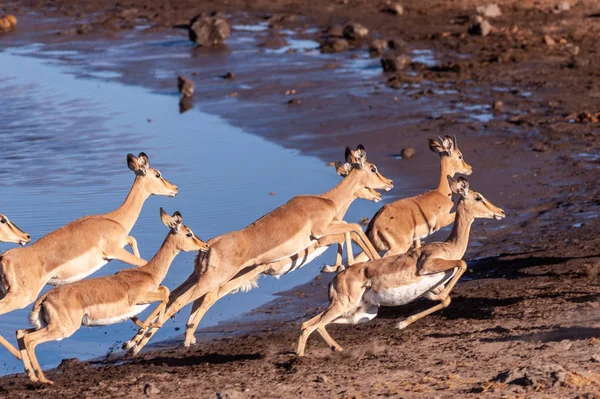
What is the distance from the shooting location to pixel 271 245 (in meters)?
10.9

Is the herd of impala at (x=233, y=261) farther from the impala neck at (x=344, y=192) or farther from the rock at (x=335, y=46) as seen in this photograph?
the rock at (x=335, y=46)

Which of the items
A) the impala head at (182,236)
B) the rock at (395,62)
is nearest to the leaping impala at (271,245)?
the impala head at (182,236)

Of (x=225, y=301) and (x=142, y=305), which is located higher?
(x=142, y=305)

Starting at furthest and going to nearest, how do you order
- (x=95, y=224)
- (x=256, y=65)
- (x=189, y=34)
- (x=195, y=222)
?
(x=189, y=34) < (x=256, y=65) < (x=195, y=222) < (x=95, y=224)

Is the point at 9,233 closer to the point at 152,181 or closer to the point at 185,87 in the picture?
the point at 152,181

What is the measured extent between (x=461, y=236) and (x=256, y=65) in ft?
48.8

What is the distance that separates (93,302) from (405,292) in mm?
2582

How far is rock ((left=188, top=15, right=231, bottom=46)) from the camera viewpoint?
27062mm

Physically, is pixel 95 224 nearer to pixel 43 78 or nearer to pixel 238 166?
pixel 238 166

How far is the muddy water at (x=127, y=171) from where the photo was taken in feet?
39.8

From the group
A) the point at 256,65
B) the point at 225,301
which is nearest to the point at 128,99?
the point at 256,65

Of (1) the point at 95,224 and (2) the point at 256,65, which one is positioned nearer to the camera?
(1) the point at 95,224

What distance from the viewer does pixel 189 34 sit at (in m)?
27.8

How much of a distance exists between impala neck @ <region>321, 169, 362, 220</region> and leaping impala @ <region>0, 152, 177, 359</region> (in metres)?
1.68
